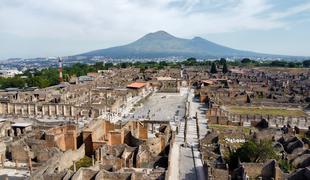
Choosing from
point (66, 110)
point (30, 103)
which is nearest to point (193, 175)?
point (66, 110)

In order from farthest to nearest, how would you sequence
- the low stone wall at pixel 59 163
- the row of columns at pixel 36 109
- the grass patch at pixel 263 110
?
the grass patch at pixel 263 110 → the row of columns at pixel 36 109 → the low stone wall at pixel 59 163

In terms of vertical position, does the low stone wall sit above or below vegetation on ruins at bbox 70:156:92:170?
above

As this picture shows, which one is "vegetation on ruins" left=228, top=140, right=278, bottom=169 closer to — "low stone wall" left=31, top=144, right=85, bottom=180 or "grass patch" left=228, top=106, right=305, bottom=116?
"low stone wall" left=31, top=144, right=85, bottom=180

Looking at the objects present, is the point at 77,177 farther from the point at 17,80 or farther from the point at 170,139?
the point at 17,80

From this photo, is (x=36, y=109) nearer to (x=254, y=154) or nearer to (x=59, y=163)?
(x=59, y=163)

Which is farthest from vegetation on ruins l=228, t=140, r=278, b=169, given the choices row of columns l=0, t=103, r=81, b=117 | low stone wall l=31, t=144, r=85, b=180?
row of columns l=0, t=103, r=81, b=117

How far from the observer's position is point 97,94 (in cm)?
7119

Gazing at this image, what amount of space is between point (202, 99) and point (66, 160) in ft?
141

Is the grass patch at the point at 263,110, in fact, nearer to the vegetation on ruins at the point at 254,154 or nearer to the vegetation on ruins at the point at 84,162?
the vegetation on ruins at the point at 254,154

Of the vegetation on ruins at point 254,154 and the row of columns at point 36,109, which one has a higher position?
the vegetation on ruins at point 254,154

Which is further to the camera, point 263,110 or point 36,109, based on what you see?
point 263,110

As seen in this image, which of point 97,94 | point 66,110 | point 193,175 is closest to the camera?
point 193,175

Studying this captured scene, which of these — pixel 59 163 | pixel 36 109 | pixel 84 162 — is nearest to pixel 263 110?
pixel 36 109

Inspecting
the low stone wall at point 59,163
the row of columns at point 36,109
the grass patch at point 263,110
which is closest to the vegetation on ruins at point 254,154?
the low stone wall at point 59,163
